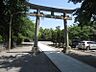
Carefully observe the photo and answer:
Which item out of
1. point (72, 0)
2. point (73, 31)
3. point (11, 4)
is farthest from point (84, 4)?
point (73, 31)

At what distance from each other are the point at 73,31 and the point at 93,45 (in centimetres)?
2660

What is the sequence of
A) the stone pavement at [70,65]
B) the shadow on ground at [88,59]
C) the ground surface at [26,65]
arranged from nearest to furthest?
the stone pavement at [70,65] < the ground surface at [26,65] < the shadow on ground at [88,59]

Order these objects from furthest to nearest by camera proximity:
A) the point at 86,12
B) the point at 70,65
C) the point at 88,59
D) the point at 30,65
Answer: the point at 88,59 < the point at 86,12 < the point at 30,65 < the point at 70,65

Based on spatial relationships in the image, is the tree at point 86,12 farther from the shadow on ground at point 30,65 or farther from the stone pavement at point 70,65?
the shadow on ground at point 30,65

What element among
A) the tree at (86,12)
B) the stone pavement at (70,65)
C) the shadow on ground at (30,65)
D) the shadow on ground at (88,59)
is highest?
the tree at (86,12)

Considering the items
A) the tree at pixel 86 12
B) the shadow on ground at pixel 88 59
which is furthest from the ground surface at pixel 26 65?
the tree at pixel 86 12

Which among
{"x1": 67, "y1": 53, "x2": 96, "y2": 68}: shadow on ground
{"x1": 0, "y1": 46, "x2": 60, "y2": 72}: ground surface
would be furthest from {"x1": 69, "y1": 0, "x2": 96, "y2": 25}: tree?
{"x1": 0, "y1": 46, "x2": 60, "y2": 72}: ground surface

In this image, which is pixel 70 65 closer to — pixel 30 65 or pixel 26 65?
pixel 30 65

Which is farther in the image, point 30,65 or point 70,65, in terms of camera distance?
point 30,65

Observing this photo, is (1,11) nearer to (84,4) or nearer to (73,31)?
(84,4)

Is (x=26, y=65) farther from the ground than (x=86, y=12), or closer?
closer

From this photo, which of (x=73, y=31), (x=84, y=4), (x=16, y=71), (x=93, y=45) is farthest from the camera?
(x=73, y=31)

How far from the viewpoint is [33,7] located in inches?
1323

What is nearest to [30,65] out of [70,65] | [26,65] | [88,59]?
[26,65]
